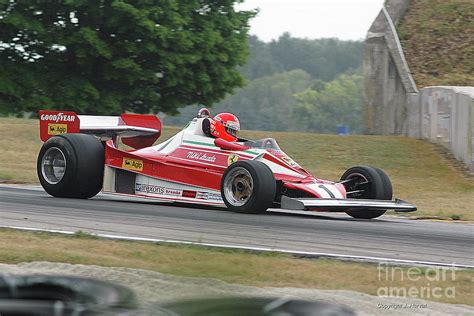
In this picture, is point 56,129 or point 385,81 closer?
point 56,129

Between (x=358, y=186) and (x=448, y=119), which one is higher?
(x=448, y=119)

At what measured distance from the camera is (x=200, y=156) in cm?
1340

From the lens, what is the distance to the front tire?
1216 centimetres

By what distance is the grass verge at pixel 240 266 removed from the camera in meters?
7.53

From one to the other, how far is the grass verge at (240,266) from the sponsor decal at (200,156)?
137 inches

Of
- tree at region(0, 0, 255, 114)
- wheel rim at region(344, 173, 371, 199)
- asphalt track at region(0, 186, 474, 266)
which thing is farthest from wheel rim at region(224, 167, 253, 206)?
tree at region(0, 0, 255, 114)

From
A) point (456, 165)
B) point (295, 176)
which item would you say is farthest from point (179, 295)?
point (456, 165)

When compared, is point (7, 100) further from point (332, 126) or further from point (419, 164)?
point (332, 126)

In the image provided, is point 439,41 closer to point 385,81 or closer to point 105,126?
point 385,81

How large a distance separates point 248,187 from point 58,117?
3845 mm

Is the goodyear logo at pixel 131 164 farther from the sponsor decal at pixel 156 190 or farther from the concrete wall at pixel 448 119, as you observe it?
the concrete wall at pixel 448 119

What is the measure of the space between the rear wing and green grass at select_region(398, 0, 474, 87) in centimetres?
1636

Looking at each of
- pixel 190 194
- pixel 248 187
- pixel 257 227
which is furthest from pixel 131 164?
pixel 257 227

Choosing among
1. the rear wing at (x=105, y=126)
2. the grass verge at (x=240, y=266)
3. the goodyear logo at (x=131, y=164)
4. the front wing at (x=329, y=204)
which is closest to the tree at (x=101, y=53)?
the rear wing at (x=105, y=126)
